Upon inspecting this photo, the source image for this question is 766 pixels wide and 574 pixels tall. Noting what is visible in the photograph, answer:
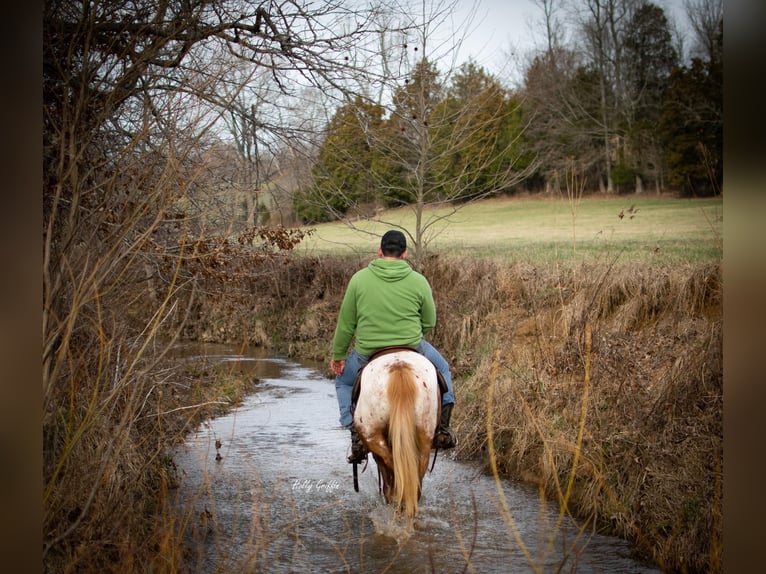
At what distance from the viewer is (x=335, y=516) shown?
788 cm

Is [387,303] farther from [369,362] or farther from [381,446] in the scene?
[381,446]

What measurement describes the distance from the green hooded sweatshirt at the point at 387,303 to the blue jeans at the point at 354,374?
263 millimetres

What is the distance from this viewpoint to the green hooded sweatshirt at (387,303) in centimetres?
715

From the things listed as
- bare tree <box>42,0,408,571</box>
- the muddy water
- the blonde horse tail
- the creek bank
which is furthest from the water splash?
bare tree <box>42,0,408,571</box>

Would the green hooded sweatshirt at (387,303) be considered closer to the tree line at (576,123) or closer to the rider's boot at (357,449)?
the rider's boot at (357,449)

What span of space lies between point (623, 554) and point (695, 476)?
0.85 m

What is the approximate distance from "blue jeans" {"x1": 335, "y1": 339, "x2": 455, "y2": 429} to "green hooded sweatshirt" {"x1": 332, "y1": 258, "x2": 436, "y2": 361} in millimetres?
263

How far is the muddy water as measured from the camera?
6.39m

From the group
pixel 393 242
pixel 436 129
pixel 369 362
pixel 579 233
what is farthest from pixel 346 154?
pixel 579 233

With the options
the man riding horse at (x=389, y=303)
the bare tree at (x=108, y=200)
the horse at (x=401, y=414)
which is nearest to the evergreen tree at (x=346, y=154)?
the bare tree at (x=108, y=200)

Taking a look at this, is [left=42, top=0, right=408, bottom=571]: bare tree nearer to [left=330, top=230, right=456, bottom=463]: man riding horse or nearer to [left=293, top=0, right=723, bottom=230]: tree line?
[left=330, top=230, right=456, bottom=463]: man riding horse

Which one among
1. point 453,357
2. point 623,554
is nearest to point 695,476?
point 623,554
